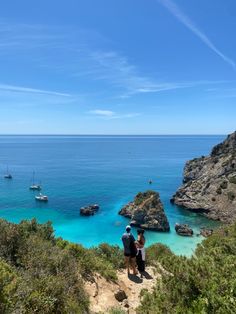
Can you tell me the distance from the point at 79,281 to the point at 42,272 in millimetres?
2334

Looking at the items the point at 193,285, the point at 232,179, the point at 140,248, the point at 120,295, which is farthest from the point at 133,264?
the point at 232,179

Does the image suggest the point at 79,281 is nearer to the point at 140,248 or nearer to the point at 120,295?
the point at 120,295

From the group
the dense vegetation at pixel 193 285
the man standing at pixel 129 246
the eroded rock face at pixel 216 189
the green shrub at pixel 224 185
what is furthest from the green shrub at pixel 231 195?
the dense vegetation at pixel 193 285

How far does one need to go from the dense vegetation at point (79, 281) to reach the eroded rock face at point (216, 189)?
147 ft

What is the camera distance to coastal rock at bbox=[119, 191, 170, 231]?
47344 millimetres

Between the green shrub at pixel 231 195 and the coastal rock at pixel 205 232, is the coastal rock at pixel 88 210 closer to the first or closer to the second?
the coastal rock at pixel 205 232

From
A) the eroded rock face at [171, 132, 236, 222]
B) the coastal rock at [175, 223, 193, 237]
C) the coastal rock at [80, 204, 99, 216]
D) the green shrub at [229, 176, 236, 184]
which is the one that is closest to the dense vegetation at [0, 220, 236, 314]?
the coastal rock at [175, 223, 193, 237]

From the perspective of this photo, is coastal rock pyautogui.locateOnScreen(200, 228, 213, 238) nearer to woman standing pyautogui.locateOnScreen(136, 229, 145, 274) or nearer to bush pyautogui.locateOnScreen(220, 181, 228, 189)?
bush pyautogui.locateOnScreen(220, 181, 228, 189)

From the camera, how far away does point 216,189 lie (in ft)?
192

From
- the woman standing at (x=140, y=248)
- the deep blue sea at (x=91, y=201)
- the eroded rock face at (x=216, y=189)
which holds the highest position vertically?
the woman standing at (x=140, y=248)

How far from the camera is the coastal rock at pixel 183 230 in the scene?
44812 mm

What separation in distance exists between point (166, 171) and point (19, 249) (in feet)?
322

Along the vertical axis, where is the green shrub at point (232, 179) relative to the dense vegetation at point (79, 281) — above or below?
below

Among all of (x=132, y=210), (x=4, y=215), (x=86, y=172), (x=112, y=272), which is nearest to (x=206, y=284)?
(x=112, y=272)
